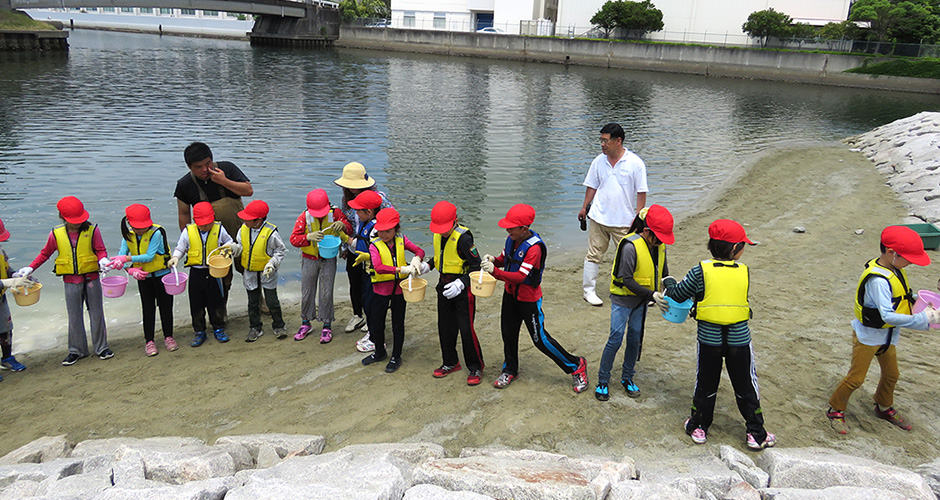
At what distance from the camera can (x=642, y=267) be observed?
5.22 meters

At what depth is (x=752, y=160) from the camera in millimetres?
18812

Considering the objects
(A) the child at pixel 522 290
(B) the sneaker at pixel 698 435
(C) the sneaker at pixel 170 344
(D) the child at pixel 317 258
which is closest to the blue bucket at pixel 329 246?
(D) the child at pixel 317 258

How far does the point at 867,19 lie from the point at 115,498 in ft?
205

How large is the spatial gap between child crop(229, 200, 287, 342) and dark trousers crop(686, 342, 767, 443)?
460 cm

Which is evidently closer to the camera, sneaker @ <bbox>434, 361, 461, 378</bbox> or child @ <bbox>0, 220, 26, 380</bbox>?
child @ <bbox>0, 220, 26, 380</bbox>

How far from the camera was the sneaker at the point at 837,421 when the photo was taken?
5176 mm

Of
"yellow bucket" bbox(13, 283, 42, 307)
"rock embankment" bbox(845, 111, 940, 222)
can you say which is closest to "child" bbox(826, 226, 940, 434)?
"yellow bucket" bbox(13, 283, 42, 307)

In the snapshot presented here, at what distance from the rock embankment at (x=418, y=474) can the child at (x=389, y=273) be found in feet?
5.52

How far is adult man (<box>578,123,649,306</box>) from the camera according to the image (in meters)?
7.42

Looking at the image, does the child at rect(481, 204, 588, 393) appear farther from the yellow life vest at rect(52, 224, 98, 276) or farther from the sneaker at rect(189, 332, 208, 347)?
the yellow life vest at rect(52, 224, 98, 276)

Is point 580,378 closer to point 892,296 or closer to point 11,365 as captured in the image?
point 892,296

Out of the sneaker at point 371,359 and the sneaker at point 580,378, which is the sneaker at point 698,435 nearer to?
the sneaker at point 580,378

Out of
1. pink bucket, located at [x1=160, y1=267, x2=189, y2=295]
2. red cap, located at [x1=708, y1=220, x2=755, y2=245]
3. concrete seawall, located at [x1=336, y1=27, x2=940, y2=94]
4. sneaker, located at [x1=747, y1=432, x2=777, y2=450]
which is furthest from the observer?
concrete seawall, located at [x1=336, y1=27, x2=940, y2=94]

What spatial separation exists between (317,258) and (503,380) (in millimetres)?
2682
